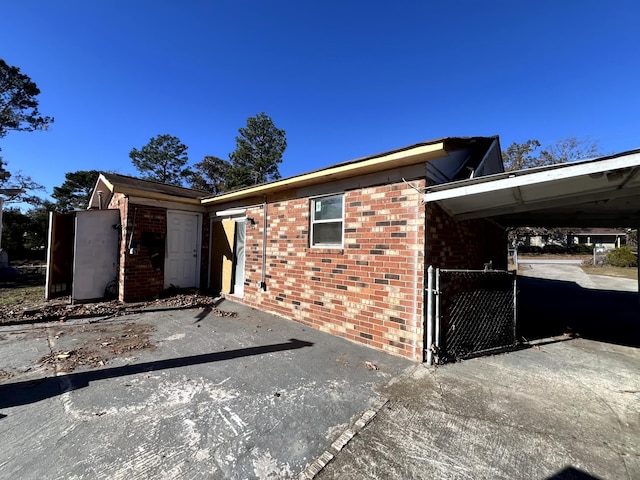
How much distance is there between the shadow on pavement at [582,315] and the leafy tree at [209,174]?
31.3 metres

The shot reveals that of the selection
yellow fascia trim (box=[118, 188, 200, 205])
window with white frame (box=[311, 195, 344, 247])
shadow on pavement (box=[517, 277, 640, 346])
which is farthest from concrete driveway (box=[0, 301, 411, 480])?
shadow on pavement (box=[517, 277, 640, 346])

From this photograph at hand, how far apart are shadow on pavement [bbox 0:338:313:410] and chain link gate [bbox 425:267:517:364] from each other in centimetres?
215

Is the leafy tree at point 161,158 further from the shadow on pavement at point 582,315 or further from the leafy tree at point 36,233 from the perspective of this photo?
the shadow on pavement at point 582,315

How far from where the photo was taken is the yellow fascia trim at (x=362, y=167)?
12.3 feet

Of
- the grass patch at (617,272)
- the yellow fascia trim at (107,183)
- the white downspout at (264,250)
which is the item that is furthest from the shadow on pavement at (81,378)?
the grass patch at (617,272)

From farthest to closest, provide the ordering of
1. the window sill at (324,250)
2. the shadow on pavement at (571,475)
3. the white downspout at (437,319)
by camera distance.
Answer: the window sill at (324,250) → the white downspout at (437,319) → the shadow on pavement at (571,475)

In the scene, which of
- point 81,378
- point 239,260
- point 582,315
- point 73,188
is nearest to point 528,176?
point 81,378

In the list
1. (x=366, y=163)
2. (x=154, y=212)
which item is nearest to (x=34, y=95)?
(x=154, y=212)

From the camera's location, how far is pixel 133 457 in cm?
210

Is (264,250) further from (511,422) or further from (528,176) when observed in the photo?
(511,422)

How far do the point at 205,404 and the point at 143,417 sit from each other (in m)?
0.53

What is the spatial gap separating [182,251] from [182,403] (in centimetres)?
609

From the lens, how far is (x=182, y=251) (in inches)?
322

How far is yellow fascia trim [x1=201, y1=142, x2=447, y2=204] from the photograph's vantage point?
3756mm
